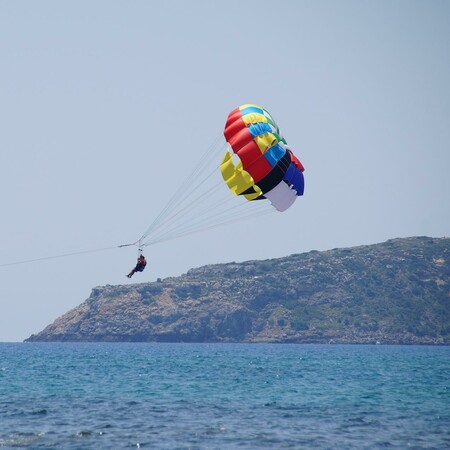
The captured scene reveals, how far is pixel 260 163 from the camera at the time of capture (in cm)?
3875

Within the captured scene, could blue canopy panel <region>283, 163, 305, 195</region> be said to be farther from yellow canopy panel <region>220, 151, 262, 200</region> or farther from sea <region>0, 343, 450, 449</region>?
sea <region>0, 343, 450, 449</region>

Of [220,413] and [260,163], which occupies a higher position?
[260,163]

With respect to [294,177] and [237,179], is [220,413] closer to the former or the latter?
[237,179]

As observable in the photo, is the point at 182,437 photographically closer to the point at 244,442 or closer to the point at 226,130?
the point at 244,442

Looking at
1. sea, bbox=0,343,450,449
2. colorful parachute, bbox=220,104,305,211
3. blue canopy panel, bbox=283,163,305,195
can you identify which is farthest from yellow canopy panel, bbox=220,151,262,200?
sea, bbox=0,343,450,449

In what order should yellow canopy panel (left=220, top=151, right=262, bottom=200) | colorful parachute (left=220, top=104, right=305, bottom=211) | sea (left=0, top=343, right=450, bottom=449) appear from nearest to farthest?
sea (left=0, top=343, right=450, bottom=449), colorful parachute (left=220, top=104, right=305, bottom=211), yellow canopy panel (left=220, top=151, right=262, bottom=200)

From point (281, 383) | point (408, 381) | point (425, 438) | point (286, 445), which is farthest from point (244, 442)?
point (408, 381)

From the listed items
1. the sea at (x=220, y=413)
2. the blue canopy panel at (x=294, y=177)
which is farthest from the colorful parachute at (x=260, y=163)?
the sea at (x=220, y=413)

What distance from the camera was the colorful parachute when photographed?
38719 mm

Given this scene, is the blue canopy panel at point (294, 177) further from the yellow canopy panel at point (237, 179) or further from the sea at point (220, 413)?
the sea at point (220, 413)

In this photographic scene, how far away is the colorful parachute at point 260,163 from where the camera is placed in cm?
3872

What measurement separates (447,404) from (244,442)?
807 inches

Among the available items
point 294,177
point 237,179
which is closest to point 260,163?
point 237,179

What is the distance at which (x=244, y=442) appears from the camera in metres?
33.4
